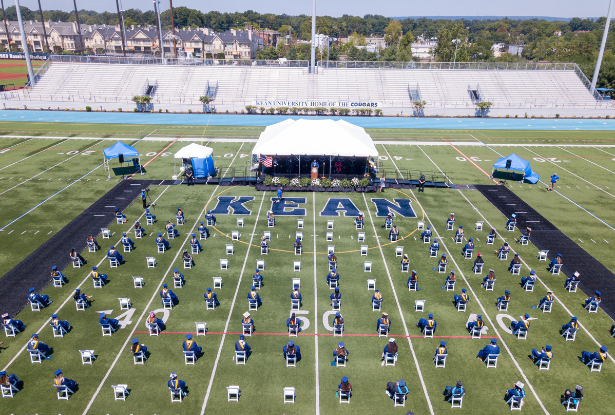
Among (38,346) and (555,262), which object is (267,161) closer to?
(555,262)

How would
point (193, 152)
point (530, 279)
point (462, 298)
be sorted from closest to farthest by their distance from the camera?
1. point (462, 298)
2. point (530, 279)
3. point (193, 152)

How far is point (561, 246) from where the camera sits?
2322 centimetres

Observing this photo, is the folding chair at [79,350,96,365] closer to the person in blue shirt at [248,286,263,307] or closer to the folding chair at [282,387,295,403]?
the person in blue shirt at [248,286,263,307]

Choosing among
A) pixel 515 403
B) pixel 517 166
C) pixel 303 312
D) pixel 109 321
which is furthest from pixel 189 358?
pixel 517 166

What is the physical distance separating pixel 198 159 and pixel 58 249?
13.5 m

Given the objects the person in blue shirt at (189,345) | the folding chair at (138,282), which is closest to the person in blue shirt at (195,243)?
the folding chair at (138,282)

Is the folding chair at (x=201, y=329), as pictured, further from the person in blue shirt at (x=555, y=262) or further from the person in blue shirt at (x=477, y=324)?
the person in blue shirt at (x=555, y=262)

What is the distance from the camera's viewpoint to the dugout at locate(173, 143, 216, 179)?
31.9 metres

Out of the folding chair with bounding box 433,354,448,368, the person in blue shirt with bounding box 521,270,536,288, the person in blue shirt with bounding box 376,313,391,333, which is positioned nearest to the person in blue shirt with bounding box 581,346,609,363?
the person in blue shirt with bounding box 521,270,536,288

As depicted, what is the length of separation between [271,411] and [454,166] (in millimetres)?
31216

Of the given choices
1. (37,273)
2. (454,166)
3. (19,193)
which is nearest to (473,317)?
(37,273)

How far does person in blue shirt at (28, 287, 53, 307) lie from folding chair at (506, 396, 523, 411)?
17922mm

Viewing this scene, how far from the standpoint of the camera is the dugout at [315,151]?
3075cm

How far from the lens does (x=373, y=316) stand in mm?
16891
